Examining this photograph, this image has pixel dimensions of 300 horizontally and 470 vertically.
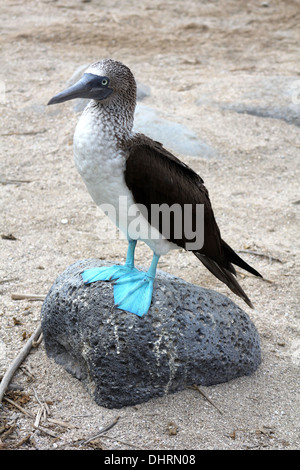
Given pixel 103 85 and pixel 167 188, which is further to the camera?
pixel 167 188

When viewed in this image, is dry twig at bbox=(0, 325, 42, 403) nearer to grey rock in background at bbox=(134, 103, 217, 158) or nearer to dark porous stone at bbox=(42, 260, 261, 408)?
dark porous stone at bbox=(42, 260, 261, 408)

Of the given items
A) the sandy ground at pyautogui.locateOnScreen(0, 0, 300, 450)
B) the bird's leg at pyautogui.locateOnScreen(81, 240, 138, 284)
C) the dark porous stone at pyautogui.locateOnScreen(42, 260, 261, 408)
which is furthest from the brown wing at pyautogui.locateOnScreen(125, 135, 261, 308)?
the sandy ground at pyautogui.locateOnScreen(0, 0, 300, 450)

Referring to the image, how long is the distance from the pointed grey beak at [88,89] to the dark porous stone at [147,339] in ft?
3.51

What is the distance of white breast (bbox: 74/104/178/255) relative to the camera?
10.2 ft

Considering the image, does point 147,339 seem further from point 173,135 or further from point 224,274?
point 173,135

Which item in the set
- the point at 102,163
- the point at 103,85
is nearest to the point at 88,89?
the point at 103,85

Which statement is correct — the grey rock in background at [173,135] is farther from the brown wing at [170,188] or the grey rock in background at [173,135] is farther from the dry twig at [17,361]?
the dry twig at [17,361]

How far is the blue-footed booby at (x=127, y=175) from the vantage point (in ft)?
10.3

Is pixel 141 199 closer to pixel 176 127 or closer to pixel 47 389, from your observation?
pixel 47 389

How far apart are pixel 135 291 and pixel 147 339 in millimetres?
283

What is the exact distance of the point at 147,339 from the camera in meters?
3.40

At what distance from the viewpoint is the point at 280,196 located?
6.21 meters

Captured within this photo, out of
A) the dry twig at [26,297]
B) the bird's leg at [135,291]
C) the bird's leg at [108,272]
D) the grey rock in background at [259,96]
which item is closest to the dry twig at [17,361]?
the dry twig at [26,297]

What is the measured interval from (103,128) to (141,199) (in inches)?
16.5
